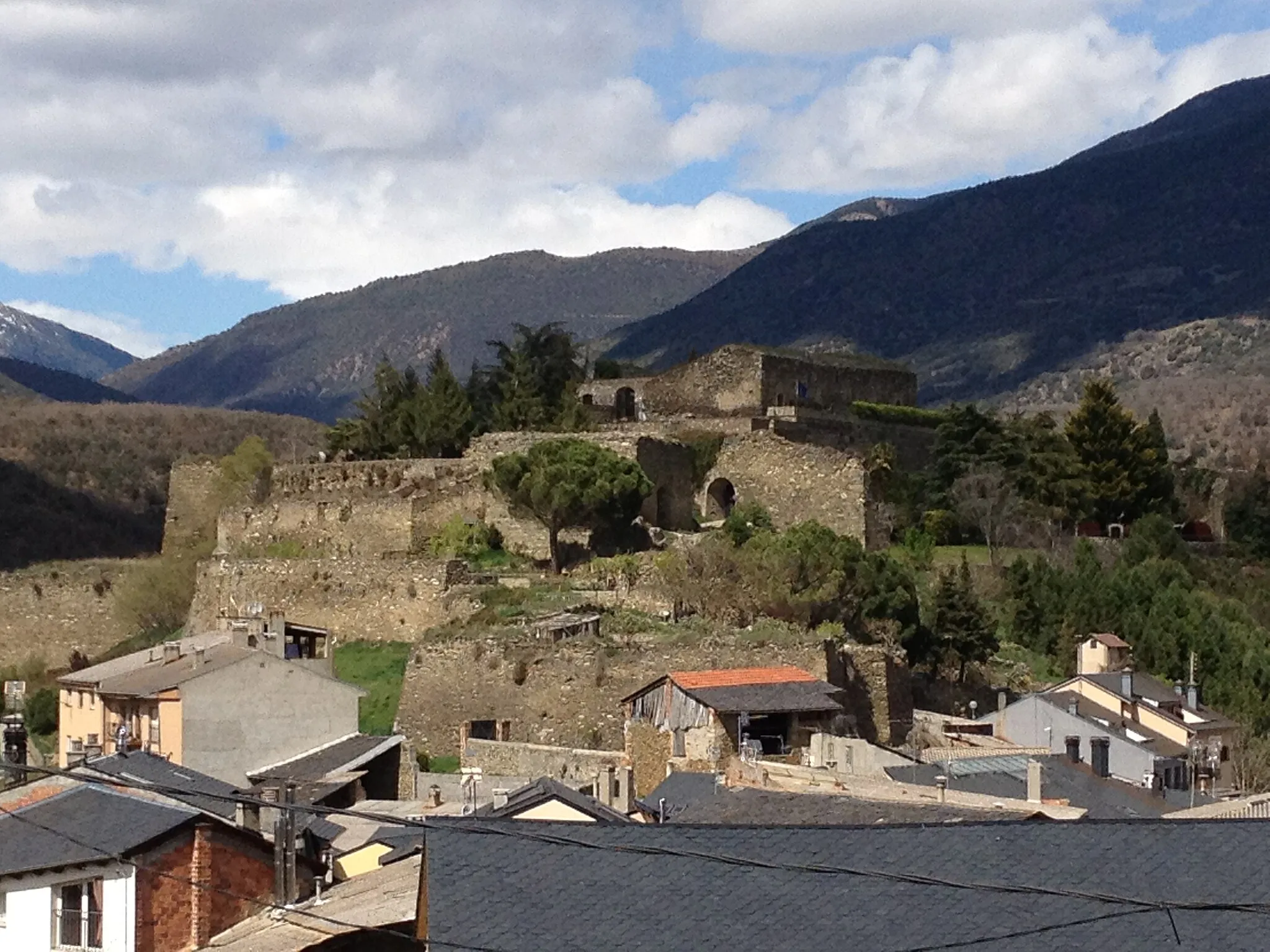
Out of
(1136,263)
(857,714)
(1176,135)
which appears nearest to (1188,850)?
(857,714)

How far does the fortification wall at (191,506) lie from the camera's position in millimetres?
60438

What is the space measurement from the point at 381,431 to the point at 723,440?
8.98 metres

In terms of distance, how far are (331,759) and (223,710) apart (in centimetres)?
213

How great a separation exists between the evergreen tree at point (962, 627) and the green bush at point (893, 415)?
11.6 meters

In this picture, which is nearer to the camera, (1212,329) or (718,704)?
(718,704)

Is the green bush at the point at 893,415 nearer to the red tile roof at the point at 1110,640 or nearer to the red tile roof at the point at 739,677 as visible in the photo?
the red tile roof at the point at 1110,640

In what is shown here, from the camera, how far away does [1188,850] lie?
15539mm

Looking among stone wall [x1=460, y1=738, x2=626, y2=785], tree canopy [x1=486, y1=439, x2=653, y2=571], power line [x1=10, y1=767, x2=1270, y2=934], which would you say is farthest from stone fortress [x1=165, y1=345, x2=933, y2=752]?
power line [x1=10, y1=767, x2=1270, y2=934]

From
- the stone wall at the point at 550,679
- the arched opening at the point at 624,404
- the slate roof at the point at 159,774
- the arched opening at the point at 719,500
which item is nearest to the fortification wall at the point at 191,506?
the arched opening at the point at 624,404

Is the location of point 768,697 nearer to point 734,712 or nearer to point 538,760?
point 734,712

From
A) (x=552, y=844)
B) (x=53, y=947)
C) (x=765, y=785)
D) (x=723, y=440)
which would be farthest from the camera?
(x=723, y=440)

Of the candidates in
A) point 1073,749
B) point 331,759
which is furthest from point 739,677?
point 331,759

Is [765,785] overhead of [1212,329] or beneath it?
beneath

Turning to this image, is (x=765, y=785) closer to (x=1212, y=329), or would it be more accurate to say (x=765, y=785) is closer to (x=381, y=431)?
(x=381, y=431)
